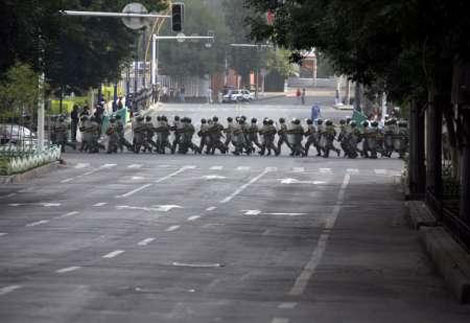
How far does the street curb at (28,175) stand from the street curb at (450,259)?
62.1 feet

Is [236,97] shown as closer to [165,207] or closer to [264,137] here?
[264,137]

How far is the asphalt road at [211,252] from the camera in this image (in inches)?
535

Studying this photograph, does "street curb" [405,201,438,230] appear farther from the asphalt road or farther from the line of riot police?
the line of riot police

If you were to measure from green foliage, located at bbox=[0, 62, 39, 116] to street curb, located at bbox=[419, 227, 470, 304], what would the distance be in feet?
69.6

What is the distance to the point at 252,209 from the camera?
30297mm

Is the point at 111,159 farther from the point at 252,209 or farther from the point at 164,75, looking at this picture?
the point at 164,75

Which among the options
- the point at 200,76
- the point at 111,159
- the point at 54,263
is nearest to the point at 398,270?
the point at 54,263

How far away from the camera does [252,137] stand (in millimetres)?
56344

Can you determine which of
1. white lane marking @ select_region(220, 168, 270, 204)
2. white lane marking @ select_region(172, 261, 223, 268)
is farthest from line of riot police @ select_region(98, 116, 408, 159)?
white lane marking @ select_region(172, 261, 223, 268)

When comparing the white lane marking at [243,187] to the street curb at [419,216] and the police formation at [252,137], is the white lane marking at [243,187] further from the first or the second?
the police formation at [252,137]

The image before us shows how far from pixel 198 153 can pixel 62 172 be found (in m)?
13.9

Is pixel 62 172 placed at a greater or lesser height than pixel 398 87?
lesser

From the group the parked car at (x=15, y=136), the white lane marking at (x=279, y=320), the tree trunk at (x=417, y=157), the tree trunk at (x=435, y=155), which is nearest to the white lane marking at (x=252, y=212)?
the tree trunk at (x=435, y=155)

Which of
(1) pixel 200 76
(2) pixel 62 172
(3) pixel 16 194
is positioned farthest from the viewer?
(1) pixel 200 76
